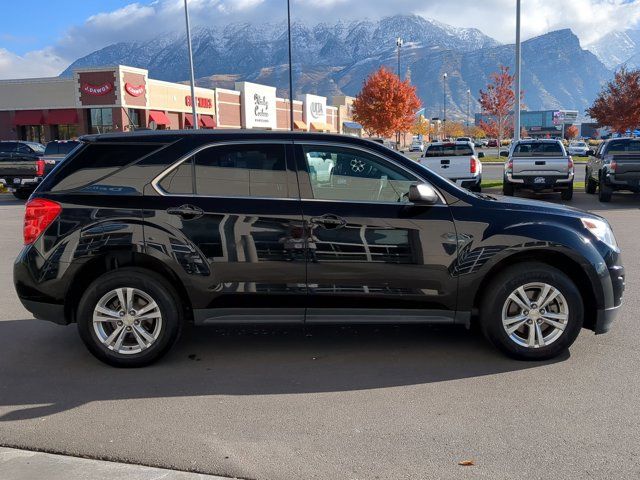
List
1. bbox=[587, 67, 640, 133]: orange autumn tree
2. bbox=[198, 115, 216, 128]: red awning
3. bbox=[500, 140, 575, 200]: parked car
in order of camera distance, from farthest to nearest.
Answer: bbox=[198, 115, 216, 128]: red awning, bbox=[587, 67, 640, 133]: orange autumn tree, bbox=[500, 140, 575, 200]: parked car

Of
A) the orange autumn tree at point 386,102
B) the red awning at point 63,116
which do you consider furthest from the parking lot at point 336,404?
the red awning at point 63,116

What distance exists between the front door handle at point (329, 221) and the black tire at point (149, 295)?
1.26m

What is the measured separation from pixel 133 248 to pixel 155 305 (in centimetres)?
47

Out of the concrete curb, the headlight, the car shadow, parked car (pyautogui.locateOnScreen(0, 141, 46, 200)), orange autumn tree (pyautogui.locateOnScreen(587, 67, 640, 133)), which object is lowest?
the concrete curb

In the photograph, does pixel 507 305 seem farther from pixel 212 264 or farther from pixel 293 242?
pixel 212 264

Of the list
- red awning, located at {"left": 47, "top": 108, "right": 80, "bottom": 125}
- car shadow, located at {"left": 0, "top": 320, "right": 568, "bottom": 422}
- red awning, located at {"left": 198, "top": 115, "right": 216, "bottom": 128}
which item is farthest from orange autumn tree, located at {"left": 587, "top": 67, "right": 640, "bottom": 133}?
car shadow, located at {"left": 0, "top": 320, "right": 568, "bottom": 422}

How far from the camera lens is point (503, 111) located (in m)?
42.1

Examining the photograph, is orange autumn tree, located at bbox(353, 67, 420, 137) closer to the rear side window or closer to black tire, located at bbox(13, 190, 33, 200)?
black tire, located at bbox(13, 190, 33, 200)

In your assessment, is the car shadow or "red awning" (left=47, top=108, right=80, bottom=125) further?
"red awning" (left=47, top=108, right=80, bottom=125)

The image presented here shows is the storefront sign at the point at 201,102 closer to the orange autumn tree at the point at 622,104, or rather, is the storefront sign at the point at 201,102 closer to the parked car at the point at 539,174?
the orange autumn tree at the point at 622,104

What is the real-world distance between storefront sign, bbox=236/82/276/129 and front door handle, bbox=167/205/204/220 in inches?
2171

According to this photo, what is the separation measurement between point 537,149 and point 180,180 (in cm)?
1486

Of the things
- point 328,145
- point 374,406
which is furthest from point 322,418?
point 328,145

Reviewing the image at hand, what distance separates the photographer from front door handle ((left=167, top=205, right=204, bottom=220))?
4.72 meters
